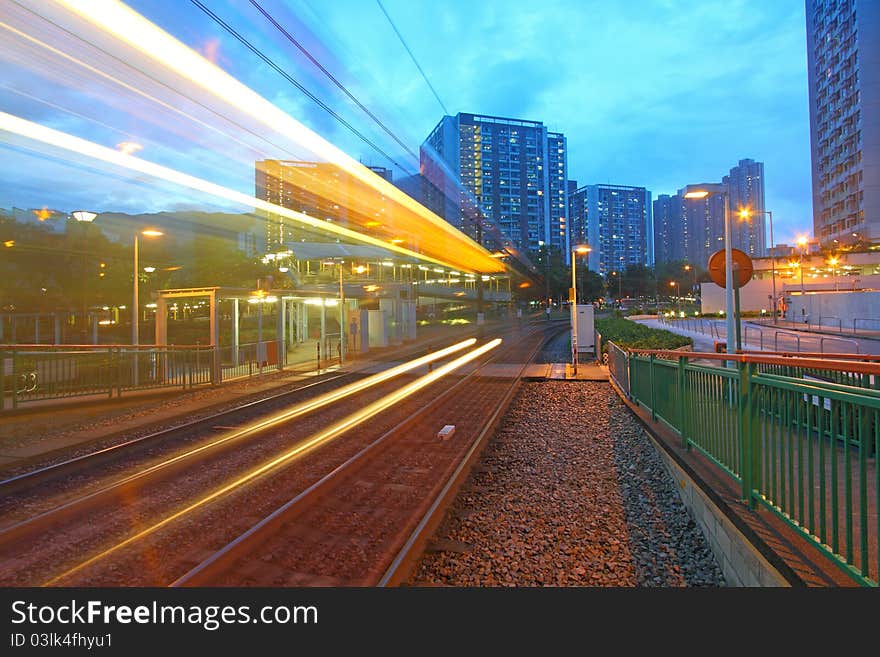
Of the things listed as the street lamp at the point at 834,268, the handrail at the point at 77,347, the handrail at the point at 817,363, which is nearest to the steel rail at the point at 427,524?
the handrail at the point at 817,363

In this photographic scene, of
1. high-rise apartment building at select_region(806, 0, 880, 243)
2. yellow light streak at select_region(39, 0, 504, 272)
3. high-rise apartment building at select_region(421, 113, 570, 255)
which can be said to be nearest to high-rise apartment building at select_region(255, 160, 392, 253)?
yellow light streak at select_region(39, 0, 504, 272)

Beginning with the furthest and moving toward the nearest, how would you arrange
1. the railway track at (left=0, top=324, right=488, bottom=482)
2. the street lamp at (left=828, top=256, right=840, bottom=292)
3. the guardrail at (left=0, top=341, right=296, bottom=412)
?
the street lamp at (left=828, top=256, right=840, bottom=292) → the guardrail at (left=0, top=341, right=296, bottom=412) → the railway track at (left=0, top=324, right=488, bottom=482)

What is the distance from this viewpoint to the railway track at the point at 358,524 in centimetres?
438

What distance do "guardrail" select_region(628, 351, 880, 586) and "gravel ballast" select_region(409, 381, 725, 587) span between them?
32.5 inches

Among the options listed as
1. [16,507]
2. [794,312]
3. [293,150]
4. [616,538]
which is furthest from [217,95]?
[794,312]

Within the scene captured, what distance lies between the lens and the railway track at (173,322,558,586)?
4.38m

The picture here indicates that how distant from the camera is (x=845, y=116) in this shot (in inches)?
2763

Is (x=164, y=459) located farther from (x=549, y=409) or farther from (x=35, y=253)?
(x=35, y=253)

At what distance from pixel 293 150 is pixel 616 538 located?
2073cm

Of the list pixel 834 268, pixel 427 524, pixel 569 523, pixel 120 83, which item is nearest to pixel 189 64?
pixel 120 83

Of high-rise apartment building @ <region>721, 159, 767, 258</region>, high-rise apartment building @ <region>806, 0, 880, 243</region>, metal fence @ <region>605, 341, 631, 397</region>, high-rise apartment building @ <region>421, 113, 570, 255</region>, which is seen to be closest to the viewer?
metal fence @ <region>605, 341, 631, 397</region>

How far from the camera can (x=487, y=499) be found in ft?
20.9

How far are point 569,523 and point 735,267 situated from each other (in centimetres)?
810

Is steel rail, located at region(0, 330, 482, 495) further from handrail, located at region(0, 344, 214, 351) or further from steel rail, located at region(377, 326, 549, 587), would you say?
steel rail, located at region(377, 326, 549, 587)
